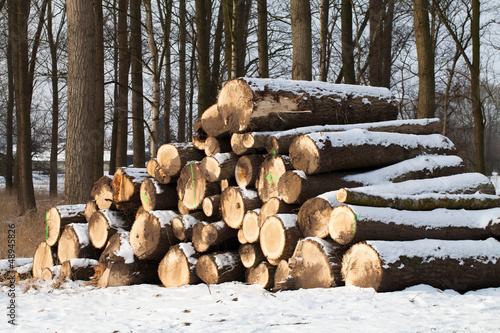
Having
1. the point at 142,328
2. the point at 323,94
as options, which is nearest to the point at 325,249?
the point at 142,328

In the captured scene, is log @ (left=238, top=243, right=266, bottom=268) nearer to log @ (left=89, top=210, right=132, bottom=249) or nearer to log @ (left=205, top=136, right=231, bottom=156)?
log @ (left=205, top=136, right=231, bottom=156)

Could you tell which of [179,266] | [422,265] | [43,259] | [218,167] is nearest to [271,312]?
[422,265]

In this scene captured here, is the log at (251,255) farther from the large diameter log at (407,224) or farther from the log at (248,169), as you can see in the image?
the large diameter log at (407,224)

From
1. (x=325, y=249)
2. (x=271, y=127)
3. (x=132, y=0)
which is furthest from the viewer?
(x=132, y=0)

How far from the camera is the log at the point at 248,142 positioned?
5.15 m

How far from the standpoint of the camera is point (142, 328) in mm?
3227

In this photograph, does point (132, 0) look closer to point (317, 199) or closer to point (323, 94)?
point (323, 94)

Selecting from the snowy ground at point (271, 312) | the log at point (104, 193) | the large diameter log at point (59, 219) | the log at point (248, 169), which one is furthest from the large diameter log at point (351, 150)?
the large diameter log at point (59, 219)

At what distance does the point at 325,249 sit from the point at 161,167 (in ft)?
8.61

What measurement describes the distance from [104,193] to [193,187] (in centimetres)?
152

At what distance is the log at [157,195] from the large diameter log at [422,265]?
Answer: 2690 mm

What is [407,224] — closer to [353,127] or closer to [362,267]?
[362,267]

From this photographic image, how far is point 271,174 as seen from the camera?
504 cm

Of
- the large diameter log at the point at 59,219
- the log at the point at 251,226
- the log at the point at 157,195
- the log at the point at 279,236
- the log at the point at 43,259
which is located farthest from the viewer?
the log at the point at 43,259
